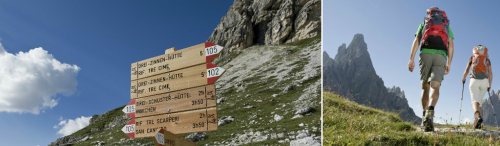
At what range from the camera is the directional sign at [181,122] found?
535cm

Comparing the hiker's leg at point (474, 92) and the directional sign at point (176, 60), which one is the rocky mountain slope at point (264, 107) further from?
the hiker's leg at point (474, 92)

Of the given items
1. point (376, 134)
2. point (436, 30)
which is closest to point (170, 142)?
point (376, 134)

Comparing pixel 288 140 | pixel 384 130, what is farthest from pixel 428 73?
pixel 288 140

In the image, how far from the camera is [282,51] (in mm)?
101875

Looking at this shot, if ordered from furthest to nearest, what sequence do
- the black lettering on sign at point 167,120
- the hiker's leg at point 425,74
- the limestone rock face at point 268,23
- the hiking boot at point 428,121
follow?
1. the limestone rock face at point 268,23
2. the black lettering on sign at point 167,120
3. the hiker's leg at point 425,74
4. the hiking boot at point 428,121

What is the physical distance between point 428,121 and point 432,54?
994mm

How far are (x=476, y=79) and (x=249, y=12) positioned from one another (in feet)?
459

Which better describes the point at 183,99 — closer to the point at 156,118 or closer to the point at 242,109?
the point at 156,118

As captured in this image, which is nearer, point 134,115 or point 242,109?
point 134,115

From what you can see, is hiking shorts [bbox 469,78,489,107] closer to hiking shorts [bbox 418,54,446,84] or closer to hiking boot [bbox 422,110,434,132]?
A: hiking shorts [bbox 418,54,446,84]

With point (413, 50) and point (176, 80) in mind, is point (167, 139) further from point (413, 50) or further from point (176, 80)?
point (413, 50)

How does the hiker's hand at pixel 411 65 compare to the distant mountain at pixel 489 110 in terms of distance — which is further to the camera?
the hiker's hand at pixel 411 65

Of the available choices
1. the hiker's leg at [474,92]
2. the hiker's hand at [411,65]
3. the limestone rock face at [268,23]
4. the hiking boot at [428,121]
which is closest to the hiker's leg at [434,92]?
the hiking boot at [428,121]

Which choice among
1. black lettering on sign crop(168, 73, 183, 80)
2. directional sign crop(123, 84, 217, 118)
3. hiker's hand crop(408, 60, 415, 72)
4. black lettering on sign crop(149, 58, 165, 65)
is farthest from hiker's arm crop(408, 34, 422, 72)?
black lettering on sign crop(149, 58, 165, 65)
